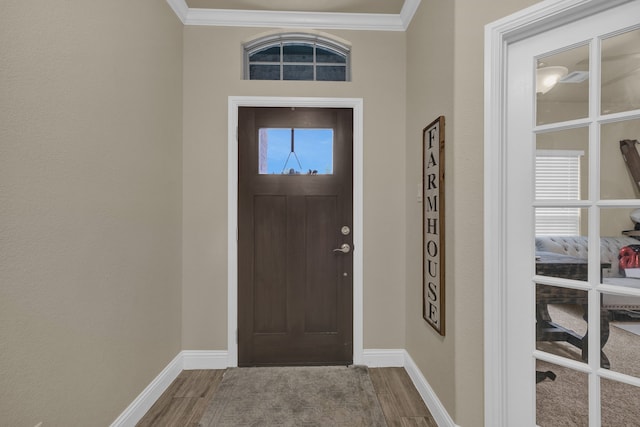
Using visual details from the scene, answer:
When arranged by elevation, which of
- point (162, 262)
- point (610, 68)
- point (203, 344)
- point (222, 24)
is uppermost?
point (222, 24)

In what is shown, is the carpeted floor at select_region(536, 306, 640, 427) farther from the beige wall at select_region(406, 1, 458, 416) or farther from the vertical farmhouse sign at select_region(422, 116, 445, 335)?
the vertical farmhouse sign at select_region(422, 116, 445, 335)

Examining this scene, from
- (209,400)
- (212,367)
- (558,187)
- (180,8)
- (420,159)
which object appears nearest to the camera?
(558,187)

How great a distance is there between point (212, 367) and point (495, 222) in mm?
2351

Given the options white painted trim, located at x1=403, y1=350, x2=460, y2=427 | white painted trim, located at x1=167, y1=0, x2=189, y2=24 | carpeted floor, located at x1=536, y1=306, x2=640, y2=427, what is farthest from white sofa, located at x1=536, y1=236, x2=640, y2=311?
white painted trim, located at x1=167, y1=0, x2=189, y2=24

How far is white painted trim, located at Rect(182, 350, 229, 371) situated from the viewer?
258 centimetres

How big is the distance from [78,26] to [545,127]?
7.38 ft

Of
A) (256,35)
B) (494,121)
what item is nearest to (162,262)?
(256,35)

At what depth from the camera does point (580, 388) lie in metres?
1.46

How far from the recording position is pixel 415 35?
7.97 feet

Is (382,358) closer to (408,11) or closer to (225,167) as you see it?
(225,167)

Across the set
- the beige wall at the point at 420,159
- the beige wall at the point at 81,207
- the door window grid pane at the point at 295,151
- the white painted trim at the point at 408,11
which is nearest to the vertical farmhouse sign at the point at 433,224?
the beige wall at the point at 420,159

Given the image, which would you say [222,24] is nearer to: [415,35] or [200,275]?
[415,35]

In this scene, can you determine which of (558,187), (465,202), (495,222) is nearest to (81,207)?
(465,202)

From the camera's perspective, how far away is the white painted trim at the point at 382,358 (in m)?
2.63
